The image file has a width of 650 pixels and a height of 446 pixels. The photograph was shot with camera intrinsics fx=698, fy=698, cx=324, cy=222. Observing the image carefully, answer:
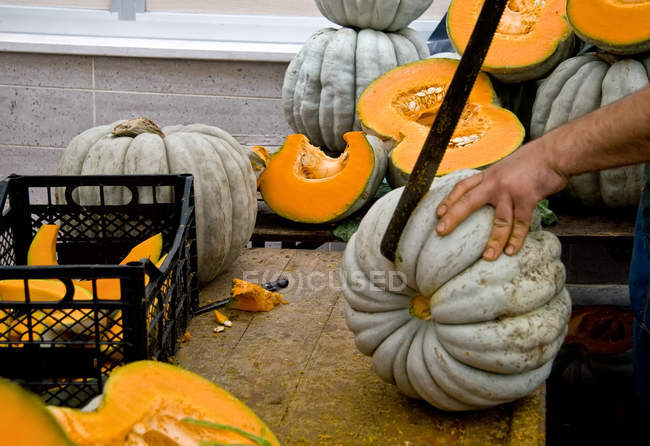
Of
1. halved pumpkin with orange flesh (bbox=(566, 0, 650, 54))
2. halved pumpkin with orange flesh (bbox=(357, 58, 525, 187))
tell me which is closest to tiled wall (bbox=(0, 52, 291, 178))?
halved pumpkin with orange flesh (bbox=(357, 58, 525, 187))

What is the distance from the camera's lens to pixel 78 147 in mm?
1827

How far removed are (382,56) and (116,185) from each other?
5.15 feet

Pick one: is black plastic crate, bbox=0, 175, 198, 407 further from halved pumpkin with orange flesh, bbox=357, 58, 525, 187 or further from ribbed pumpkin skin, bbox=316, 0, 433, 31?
ribbed pumpkin skin, bbox=316, 0, 433, 31

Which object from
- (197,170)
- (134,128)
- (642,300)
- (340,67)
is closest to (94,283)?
(197,170)

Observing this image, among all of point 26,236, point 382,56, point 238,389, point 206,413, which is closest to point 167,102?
point 382,56

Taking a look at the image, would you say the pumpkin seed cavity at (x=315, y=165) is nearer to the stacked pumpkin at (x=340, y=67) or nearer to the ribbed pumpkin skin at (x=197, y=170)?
the stacked pumpkin at (x=340, y=67)

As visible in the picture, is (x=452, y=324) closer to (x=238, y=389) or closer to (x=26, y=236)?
(x=238, y=389)

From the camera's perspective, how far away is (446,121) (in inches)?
42.6

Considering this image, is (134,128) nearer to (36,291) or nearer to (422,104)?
(36,291)

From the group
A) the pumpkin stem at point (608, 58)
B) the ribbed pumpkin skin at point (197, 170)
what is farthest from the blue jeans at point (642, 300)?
the ribbed pumpkin skin at point (197, 170)

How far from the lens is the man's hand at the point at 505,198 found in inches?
43.5

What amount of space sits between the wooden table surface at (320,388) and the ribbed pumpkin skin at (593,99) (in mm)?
991

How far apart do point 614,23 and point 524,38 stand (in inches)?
13.7

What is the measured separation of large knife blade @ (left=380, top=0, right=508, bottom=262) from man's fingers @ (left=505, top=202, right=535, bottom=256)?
0.50ft
